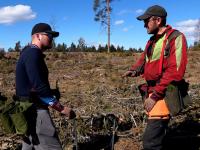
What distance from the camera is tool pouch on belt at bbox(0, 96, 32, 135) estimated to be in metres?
4.52

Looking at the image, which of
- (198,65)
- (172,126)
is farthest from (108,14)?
(172,126)

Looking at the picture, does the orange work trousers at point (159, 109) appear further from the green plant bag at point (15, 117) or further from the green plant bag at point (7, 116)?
the green plant bag at point (7, 116)

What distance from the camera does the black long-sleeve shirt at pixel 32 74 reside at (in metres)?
4.45

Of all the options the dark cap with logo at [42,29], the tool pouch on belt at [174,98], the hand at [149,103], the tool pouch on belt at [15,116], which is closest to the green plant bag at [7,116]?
the tool pouch on belt at [15,116]

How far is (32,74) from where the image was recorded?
444 centimetres

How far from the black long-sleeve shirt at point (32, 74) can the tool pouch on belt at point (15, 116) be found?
5.3 inches

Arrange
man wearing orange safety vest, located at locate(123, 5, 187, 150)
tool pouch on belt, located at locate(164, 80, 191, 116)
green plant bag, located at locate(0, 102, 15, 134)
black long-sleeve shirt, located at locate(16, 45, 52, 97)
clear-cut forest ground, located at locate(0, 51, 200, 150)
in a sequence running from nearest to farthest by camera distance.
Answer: black long-sleeve shirt, located at locate(16, 45, 52, 97)
green plant bag, located at locate(0, 102, 15, 134)
man wearing orange safety vest, located at locate(123, 5, 187, 150)
tool pouch on belt, located at locate(164, 80, 191, 116)
clear-cut forest ground, located at locate(0, 51, 200, 150)

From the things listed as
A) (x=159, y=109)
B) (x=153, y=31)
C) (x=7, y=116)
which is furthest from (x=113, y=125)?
(x=7, y=116)

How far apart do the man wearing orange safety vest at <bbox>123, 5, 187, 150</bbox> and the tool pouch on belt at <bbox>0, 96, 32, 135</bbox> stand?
4.67 ft

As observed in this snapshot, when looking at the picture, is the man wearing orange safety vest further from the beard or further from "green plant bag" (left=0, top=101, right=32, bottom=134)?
"green plant bag" (left=0, top=101, right=32, bottom=134)

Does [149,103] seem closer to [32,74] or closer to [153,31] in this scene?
[153,31]

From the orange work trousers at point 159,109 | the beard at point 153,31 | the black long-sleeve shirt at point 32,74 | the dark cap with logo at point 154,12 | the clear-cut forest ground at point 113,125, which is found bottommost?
the clear-cut forest ground at point 113,125

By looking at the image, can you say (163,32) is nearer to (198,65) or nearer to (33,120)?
(33,120)

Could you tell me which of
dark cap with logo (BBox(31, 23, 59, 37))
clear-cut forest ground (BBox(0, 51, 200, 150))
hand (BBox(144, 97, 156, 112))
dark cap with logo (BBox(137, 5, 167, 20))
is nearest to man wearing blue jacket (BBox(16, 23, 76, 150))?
dark cap with logo (BBox(31, 23, 59, 37))
